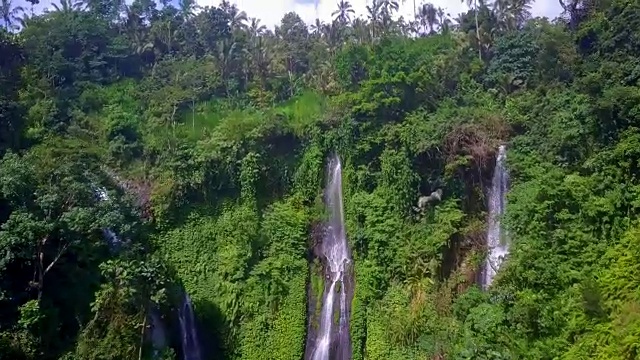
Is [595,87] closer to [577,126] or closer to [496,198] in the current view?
[577,126]

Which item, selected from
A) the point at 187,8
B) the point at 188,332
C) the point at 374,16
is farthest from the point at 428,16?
the point at 188,332

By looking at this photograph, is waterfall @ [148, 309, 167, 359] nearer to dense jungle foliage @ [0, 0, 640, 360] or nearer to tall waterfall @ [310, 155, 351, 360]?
dense jungle foliage @ [0, 0, 640, 360]

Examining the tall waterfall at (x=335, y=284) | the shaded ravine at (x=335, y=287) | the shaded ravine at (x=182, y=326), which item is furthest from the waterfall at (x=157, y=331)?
the tall waterfall at (x=335, y=284)

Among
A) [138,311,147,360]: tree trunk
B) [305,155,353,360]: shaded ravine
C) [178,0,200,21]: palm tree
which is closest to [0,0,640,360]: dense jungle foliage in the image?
[138,311,147,360]: tree trunk

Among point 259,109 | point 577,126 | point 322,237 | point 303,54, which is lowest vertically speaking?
point 322,237

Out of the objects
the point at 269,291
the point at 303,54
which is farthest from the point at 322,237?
the point at 303,54

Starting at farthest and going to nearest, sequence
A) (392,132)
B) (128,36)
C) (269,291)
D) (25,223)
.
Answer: (128,36) → (392,132) → (269,291) → (25,223)
